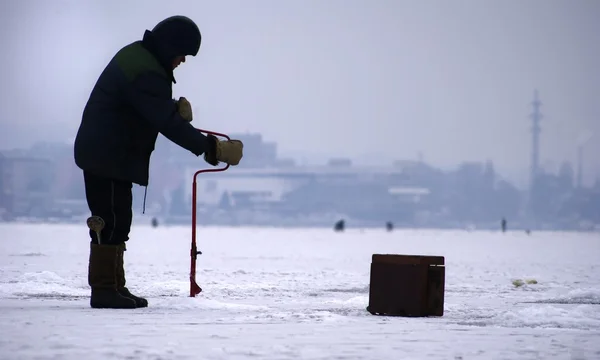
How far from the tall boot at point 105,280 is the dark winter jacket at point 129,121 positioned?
52 centimetres

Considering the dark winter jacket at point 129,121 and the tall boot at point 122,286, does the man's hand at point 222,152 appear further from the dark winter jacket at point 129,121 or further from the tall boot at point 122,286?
the tall boot at point 122,286

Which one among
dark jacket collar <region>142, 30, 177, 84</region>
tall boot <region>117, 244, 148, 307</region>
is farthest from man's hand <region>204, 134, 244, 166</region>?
tall boot <region>117, 244, 148, 307</region>

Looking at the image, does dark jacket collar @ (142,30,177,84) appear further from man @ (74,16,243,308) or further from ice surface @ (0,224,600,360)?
ice surface @ (0,224,600,360)

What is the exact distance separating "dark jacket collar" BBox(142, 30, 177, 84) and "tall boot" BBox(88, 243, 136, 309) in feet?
4.47

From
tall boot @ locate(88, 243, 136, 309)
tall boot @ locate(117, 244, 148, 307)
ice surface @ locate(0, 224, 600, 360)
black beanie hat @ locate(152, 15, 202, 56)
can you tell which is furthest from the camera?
black beanie hat @ locate(152, 15, 202, 56)

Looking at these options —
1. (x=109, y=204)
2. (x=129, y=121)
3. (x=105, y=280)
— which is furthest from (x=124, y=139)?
(x=105, y=280)

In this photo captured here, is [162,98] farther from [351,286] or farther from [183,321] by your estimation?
[351,286]

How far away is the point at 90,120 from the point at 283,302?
2192 mm

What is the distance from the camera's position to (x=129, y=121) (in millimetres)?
7789

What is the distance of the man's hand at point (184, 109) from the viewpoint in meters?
7.78

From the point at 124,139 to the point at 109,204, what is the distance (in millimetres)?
468

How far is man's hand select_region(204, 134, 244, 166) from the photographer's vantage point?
775 centimetres

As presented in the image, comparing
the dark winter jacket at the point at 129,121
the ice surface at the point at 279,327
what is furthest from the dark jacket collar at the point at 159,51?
the ice surface at the point at 279,327

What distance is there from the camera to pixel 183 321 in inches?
260
